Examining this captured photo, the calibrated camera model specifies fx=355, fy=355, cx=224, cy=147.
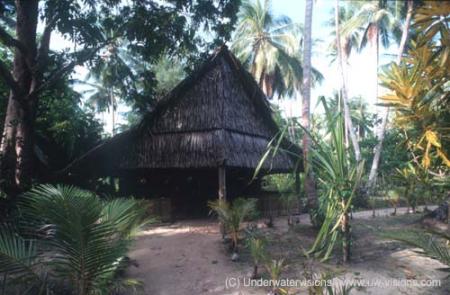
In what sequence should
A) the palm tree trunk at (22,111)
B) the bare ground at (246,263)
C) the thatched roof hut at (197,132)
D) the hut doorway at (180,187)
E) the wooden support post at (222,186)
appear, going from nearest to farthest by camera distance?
the bare ground at (246,263), the palm tree trunk at (22,111), the wooden support post at (222,186), the thatched roof hut at (197,132), the hut doorway at (180,187)

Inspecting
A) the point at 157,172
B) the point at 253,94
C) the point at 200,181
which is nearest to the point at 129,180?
the point at 157,172

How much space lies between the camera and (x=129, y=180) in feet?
36.6

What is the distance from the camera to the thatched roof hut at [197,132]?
8.73 m

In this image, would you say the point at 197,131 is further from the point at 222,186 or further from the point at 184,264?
the point at 184,264

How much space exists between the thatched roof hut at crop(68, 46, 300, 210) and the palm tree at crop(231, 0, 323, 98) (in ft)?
33.1

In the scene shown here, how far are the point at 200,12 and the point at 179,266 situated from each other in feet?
19.7

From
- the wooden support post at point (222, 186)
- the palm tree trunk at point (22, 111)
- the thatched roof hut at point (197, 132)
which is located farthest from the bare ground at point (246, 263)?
the palm tree trunk at point (22, 111)

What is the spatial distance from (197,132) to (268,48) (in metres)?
12.3

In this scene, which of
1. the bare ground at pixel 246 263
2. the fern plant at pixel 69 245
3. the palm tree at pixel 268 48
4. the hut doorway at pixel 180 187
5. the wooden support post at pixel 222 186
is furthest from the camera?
the palm tree at pixel 268 48

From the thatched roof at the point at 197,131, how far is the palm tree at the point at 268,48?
10.1m

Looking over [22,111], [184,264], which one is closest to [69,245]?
[184,264]
